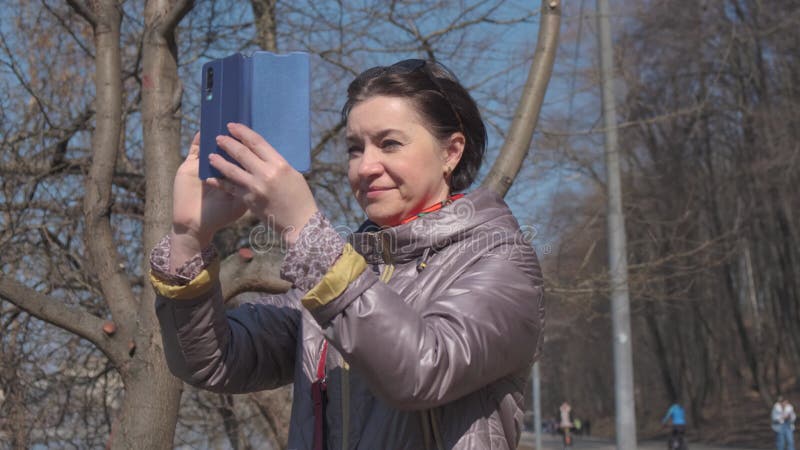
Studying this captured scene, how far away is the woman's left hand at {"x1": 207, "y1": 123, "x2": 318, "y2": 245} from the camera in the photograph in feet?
4.51

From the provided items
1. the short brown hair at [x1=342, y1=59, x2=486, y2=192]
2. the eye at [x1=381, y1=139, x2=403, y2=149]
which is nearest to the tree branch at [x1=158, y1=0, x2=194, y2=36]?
the short brown hair at [x1=342, y1=59, x2=486, y2=192]

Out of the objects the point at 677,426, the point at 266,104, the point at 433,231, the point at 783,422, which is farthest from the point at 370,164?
the point at 677,426

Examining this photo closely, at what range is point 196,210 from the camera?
5.15ft

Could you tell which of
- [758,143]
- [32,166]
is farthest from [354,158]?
[758,143]

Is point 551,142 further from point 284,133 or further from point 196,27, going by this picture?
point 284,133

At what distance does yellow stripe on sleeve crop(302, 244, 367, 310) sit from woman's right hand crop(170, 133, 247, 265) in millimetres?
238

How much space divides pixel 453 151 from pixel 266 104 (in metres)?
0.47

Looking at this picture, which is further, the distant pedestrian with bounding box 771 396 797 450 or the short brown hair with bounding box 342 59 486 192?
the distant pedestrian with bounding box 771 396 797 450

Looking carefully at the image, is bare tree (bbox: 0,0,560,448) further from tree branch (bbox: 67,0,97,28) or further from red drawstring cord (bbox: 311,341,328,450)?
red drawstring cord (bbox: 311,341,328,450)

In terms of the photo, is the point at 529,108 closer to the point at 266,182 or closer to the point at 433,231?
the point at 433,231

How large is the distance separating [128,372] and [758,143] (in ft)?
68.3

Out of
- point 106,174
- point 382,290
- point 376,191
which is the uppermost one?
point 106,174

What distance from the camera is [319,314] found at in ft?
4.55

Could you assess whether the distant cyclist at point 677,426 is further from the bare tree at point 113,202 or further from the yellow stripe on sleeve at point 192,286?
the yellow stripe on sleeve at point 192,286
